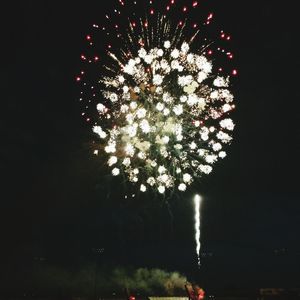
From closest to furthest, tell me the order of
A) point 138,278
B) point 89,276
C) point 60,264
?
point 138,278 → point 89,276 → point 60,264

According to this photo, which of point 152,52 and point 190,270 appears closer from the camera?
point 152,52

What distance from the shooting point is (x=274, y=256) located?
180 m

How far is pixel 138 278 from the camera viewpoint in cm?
4391

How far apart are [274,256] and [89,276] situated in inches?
5780

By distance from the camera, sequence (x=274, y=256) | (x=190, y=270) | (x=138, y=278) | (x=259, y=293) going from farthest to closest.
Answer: (x=274, y=256)
(x=190, y=270)
(x=138, y=278)
(x=259, y=293)

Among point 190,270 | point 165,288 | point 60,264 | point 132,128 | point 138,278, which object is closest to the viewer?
point 132,128

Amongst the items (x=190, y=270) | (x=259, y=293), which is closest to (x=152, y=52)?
(x=259, y=293)

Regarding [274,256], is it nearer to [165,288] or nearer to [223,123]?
[165,288]

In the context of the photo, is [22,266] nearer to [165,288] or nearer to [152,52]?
[165,288]

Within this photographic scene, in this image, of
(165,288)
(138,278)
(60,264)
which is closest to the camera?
(165,288)

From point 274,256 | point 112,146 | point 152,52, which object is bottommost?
point 274,256

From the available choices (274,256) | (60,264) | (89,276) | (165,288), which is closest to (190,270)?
(60,264)

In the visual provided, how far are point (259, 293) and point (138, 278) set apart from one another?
76.5 feet

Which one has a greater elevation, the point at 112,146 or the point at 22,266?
the point at 112,146
